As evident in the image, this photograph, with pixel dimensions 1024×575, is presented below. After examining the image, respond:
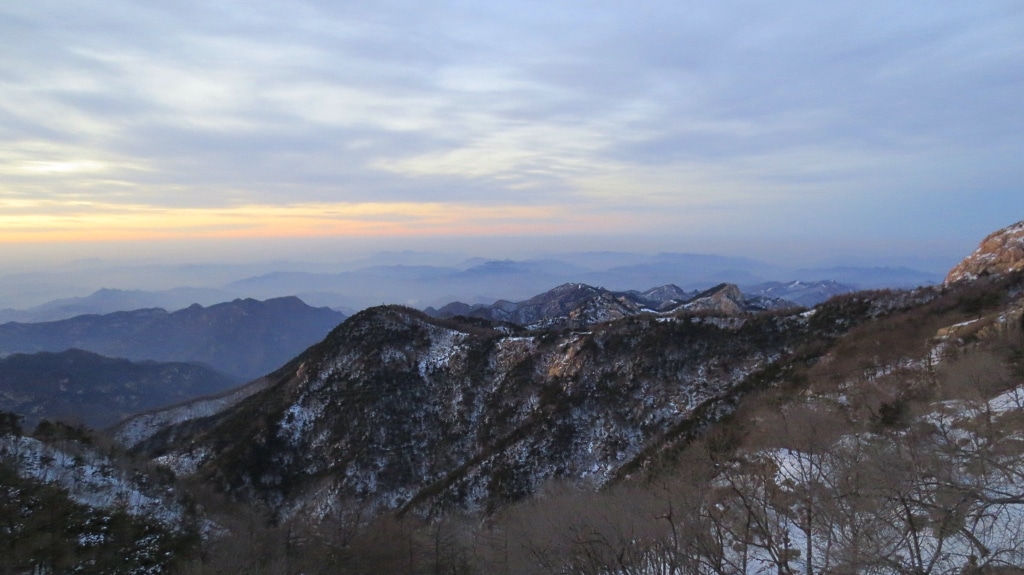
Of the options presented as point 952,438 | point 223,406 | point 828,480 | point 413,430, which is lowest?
point 223,406

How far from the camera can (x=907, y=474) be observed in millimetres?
10195

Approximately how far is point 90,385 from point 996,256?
183078 millimetres

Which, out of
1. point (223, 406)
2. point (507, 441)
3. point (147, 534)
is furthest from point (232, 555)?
point (223, 406)

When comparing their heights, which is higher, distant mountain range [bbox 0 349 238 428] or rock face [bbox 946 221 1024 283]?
rock face [bbox 946 221 1024 283]

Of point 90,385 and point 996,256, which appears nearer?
point 996,256

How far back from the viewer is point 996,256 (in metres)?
38.8

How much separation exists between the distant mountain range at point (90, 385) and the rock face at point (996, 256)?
136761mm

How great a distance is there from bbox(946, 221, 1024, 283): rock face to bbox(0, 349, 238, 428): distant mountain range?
13676 cm

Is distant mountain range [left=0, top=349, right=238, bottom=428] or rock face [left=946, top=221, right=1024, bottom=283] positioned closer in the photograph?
rock face [left=946, top=221, right=1024, bottom=283]

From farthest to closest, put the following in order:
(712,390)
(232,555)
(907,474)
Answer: (712,390) → (232,555) → (907,474)

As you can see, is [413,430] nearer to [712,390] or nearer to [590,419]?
[590,419]

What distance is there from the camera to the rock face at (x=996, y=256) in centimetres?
3634

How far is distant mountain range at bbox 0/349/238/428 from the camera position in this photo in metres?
121

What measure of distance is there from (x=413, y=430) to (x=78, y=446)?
Answer: 20683mm
